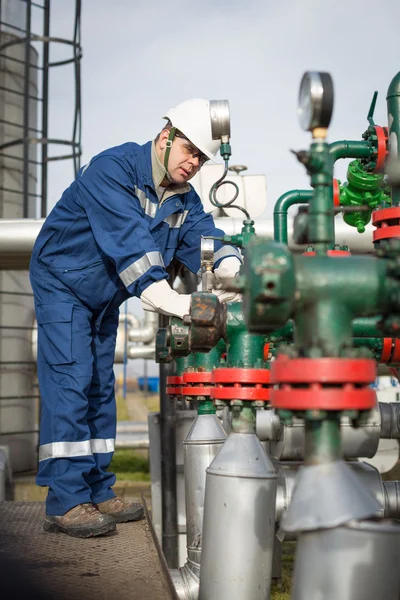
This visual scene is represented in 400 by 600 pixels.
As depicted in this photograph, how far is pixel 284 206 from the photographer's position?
183cm

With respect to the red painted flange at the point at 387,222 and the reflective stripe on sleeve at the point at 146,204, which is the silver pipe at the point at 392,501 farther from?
the reflective stripe on sleeve at the point at 146,204

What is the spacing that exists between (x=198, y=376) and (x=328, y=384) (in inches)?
44.2

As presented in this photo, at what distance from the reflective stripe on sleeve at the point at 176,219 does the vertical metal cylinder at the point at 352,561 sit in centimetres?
150

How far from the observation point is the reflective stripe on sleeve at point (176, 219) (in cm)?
222

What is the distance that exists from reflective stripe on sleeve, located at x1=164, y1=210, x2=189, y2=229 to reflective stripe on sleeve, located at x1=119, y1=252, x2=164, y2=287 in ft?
1.56

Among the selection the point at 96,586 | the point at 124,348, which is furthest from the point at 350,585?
the point at 124,348

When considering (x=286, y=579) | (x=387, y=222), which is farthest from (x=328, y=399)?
(x=286, y=579)

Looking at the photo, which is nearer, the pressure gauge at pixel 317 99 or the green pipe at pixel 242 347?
the pressure gauge at pixel 317 99

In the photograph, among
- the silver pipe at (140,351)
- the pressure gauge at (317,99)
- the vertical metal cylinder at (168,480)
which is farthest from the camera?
the silver pipe at (140,351)

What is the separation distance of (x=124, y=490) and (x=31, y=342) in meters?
1.41

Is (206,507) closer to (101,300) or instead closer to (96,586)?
(96,586)

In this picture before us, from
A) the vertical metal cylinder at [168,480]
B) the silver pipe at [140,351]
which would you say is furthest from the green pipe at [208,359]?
the silver pipe at [140,351]

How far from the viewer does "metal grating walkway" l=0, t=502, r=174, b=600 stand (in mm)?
1362

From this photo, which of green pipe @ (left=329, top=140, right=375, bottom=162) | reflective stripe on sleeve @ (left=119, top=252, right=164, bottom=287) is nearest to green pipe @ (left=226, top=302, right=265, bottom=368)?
reflective stripe on sleeve @ (left=119, top=252, right=164, bottom=287)
